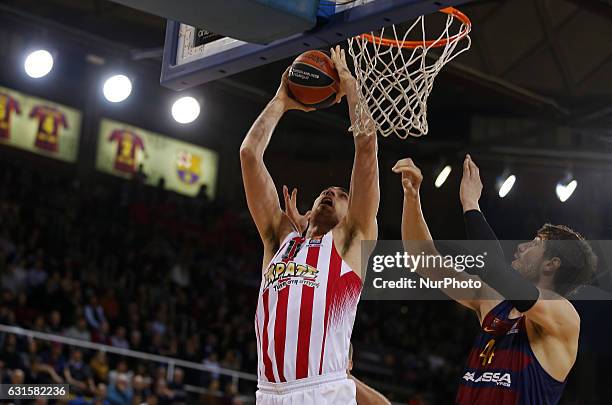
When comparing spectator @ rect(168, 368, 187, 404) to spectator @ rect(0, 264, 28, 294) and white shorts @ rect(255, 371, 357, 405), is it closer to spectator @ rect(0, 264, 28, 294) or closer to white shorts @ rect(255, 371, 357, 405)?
spectator @ rect(0, 264, 28, 294)

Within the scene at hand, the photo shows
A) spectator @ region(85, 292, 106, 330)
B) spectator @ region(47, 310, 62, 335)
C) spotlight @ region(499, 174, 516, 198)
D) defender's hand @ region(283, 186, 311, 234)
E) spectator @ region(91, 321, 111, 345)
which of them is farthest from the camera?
spotlight @ region(499, 174, 516, 198)

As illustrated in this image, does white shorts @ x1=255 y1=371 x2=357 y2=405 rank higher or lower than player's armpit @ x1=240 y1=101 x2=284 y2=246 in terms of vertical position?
lower

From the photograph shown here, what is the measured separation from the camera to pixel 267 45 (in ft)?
12.5

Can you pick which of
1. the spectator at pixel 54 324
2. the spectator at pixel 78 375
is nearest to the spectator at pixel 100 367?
the spectator at pixel 78 375

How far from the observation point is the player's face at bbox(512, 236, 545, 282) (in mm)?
3805

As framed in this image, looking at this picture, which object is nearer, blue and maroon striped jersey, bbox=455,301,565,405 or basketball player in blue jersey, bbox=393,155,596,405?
basketball player in blue jersey, bbox=393,155,596,405

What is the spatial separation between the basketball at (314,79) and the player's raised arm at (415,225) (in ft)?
1.57

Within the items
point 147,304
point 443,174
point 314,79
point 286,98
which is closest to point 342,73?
point 314,79

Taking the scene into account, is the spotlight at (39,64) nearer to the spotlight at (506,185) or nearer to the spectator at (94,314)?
the spectator at (94,314)

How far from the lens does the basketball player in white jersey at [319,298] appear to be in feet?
11.3

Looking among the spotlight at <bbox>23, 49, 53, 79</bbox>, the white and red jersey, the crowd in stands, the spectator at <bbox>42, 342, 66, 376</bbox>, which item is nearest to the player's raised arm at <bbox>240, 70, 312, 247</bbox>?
the white and red jersey

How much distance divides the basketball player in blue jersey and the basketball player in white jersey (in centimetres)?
44

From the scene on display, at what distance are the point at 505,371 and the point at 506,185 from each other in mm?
12797

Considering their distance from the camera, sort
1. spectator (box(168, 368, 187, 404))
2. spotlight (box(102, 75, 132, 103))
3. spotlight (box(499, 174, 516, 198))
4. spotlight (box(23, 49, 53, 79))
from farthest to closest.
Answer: spotlight (box(499, 174, 516, 198))
spectator (box(168, 368, 187, 404))
spotlight (box(102, 75, 132, 103))
spotlight (box(23, 49, 53, 79))
